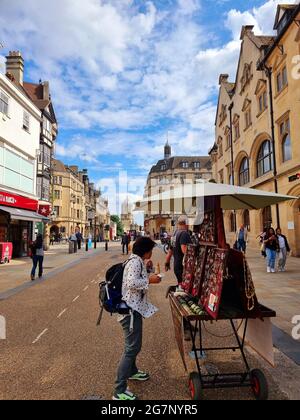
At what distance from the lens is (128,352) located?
327 centimetres

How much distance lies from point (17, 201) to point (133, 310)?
1743 centimetres

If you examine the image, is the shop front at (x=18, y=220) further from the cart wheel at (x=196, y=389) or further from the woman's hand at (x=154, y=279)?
the cart wheel at (x=196, y=389)

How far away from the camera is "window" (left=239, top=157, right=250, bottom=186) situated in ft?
84.9

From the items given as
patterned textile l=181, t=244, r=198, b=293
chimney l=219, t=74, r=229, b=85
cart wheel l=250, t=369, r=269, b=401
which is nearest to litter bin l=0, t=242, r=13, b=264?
patterned textile l=181, t=244, r=198, b=293

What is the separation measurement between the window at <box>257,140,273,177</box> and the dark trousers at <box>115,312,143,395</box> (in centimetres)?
1912

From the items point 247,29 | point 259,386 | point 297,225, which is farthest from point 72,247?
point 247,29

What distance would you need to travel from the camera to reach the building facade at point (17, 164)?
58.0ft

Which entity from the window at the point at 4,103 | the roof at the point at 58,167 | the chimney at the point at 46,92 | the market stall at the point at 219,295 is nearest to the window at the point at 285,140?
the market stall at the point at 219,295

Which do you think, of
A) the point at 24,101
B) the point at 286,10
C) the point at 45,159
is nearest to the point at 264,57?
the point at 286,10

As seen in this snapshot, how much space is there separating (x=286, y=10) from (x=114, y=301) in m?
21.2

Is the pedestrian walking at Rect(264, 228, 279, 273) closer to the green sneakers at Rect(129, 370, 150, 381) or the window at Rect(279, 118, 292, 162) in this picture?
the window at Rect(279, 118, 292, 162)

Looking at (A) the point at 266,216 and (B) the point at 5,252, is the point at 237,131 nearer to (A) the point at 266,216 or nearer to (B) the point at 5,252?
(A) the point at 266,216

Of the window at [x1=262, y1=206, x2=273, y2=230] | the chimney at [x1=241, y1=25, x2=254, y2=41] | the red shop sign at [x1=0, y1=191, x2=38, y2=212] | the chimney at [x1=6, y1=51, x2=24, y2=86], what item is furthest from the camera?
the chimney at [x1=241, y1=25, x2=254, y2=41]

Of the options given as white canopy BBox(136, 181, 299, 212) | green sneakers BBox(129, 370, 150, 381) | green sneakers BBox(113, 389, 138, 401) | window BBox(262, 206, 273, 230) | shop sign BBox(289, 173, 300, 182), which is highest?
shop sign BBox(289, 173, 300, 182)
